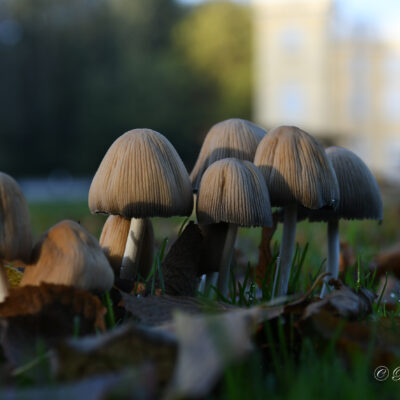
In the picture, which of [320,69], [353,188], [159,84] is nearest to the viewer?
[353,188]

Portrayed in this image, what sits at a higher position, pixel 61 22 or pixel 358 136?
pixel 61 22

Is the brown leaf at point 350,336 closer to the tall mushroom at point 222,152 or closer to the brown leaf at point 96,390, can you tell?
the brown leaf at point 96,390

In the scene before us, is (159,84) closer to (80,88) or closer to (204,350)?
(80,88)

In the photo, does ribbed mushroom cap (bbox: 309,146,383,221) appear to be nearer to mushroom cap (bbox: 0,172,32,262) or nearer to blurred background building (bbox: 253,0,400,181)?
mushroom cap (bbox: 0,172,32,262)

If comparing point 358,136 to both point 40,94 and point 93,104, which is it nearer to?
point 93,104

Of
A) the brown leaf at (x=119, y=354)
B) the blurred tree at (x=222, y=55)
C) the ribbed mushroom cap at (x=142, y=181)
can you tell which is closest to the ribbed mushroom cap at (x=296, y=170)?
the ribbed mushroom cap at (x=142, y=181)

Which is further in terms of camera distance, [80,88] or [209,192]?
[80,88]

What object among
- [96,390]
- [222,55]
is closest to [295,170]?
[96,390]

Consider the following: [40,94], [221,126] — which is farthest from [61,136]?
[221,126]
